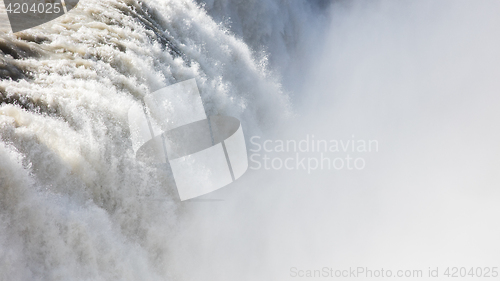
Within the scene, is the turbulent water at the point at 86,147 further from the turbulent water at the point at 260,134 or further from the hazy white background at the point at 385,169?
the hazy white background at the point at 385,169

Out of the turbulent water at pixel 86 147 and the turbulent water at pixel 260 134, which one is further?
the turbulent water at pixel 260 134

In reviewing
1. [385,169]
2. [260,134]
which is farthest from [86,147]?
[385,169]

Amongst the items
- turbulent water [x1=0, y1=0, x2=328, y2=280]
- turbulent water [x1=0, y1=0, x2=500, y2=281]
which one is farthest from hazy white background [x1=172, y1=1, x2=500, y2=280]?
turbulent water [x1=0, y1=0, x2=328, y2=280]

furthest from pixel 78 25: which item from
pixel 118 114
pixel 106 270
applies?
pixel 106 270

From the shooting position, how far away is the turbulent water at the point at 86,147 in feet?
11.8

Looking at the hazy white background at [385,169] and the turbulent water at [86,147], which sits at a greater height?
the turbulent water at [86,147]

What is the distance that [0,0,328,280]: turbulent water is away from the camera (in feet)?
11.8

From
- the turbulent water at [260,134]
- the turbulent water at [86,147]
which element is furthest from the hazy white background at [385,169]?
the turbulent water at [86,147]

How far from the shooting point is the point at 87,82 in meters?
5.01

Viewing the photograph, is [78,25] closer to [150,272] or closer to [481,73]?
[150,272]

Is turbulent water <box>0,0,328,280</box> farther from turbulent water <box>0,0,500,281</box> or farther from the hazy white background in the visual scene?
the hazy white background

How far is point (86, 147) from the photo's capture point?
4.39 meters

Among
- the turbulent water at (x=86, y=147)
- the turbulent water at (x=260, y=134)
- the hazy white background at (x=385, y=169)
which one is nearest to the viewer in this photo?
the turbulent water at (x=86, y=147)

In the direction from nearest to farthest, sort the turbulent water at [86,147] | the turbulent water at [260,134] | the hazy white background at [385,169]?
the turbulent water at [86,147]
the turbulent water at [260,134]
the hazy white background at [385,169]
